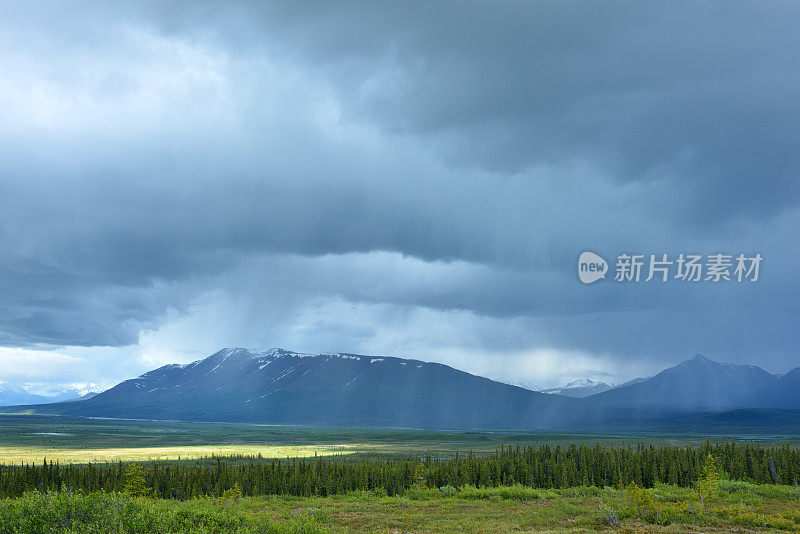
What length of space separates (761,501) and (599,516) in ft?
79.4

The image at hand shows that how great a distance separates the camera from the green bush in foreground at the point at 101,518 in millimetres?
25609

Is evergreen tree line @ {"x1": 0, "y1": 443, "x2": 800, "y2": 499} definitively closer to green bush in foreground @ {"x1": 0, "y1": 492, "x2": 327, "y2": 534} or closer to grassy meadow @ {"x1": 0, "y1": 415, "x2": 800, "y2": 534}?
grassy meadow @ {"x1": 0, "y1": 415, "x2": 800, "y2": 534}

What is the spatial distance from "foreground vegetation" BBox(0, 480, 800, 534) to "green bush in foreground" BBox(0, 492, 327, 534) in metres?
0.05

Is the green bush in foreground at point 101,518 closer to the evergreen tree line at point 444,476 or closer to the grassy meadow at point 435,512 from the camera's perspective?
the grassy meadow at point 435,512

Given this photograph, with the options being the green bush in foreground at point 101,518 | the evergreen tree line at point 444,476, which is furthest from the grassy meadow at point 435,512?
the evergreen tree line at point 444,476

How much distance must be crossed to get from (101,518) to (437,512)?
39.6 m

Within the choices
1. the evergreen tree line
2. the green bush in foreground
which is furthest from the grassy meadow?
the evergreen tree line

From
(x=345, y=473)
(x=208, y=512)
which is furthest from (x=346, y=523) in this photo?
(x=345, y=473)

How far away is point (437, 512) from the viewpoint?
193 feet

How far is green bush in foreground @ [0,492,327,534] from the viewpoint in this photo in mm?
Answer: 25609

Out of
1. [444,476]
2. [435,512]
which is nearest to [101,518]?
[435,512]

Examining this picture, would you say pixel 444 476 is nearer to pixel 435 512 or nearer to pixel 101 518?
pixel 435 512

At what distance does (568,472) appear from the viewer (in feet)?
325

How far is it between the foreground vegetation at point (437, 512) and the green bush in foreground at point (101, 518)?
0.05m
